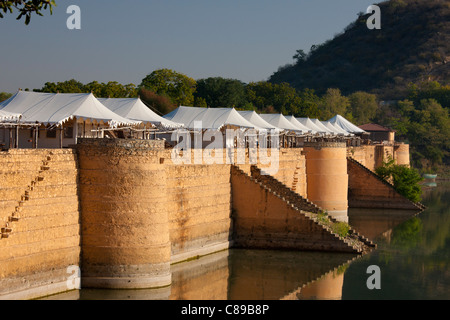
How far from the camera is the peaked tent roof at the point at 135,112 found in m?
33.0

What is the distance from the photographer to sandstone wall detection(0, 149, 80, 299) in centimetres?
1800

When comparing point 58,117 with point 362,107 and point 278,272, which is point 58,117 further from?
point 362,107

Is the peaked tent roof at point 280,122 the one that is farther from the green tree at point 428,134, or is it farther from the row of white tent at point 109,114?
the green tree at point 428,134

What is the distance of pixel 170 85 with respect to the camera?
6488cm

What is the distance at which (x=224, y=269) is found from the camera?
976 inches

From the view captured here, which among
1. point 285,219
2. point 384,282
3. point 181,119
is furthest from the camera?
point 181,119

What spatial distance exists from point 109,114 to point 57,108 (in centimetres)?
193

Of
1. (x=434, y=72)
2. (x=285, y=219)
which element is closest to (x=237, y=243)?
(x=285, y=219)

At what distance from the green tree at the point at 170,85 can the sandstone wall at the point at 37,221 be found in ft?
140

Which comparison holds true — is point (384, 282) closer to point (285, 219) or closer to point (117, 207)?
point (285, 219)

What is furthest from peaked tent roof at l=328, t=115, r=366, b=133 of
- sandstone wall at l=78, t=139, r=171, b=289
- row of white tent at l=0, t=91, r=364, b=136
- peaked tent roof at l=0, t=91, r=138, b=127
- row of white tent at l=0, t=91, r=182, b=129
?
sandstone wall at l=78, t=139, r=171, b=289

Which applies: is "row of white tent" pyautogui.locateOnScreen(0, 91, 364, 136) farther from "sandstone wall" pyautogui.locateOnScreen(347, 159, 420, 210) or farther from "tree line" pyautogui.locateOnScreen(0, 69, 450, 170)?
"tree line" pyautogui.locateOnScreen(0, 69, 450, 170)

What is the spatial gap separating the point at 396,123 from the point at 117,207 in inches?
2735

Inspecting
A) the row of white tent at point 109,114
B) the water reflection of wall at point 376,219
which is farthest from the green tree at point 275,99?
the water reflection of wall at point 376,219
